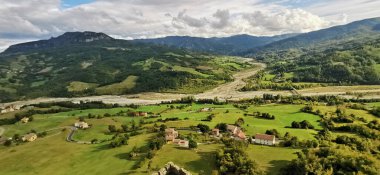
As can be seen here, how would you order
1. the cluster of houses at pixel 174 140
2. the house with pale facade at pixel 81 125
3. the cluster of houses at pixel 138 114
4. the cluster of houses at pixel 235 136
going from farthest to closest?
the cluster of houses at pixel 138 114 < the house with pale facade at pixel 81 125 < the cluster of houses at pixel 235 136 < the cluster of houses at pixel 174 140

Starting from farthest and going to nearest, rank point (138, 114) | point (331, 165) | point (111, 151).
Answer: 1. point (138, 114)
2. point (111, 151)
3. point (331, 165)

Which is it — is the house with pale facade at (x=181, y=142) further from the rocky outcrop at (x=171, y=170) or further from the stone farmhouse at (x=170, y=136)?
the rocky outcrop at (x=171, y=170)

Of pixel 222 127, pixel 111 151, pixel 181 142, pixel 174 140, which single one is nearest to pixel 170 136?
pixel 174 140

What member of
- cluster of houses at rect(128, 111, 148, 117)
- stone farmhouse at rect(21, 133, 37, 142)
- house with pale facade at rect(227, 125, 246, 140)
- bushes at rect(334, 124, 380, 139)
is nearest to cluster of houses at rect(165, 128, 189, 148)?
house with pale facade at rect(227, 125, 246, 140)

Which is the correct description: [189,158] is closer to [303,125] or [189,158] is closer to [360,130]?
[303,125]

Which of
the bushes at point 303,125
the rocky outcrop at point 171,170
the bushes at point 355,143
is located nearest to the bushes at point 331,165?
the bushes at point 355,143

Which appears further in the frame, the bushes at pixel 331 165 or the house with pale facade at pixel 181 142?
the house with pale facade at pixel 181 142

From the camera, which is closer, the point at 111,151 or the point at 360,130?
the point at 111,151

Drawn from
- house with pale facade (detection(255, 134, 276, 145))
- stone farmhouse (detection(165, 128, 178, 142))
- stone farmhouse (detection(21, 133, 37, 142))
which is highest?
stone farmhouse (detection(165, 128, 178, 142))

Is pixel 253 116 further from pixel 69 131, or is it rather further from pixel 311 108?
pixel 69 131

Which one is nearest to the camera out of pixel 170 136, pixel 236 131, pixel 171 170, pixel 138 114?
pixel 171 170

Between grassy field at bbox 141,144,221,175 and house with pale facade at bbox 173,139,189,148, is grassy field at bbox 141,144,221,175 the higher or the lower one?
the lower one

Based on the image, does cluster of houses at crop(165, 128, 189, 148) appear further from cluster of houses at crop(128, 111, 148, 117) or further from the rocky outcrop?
cluster of houses at crop(128, 111, 148, 117)
